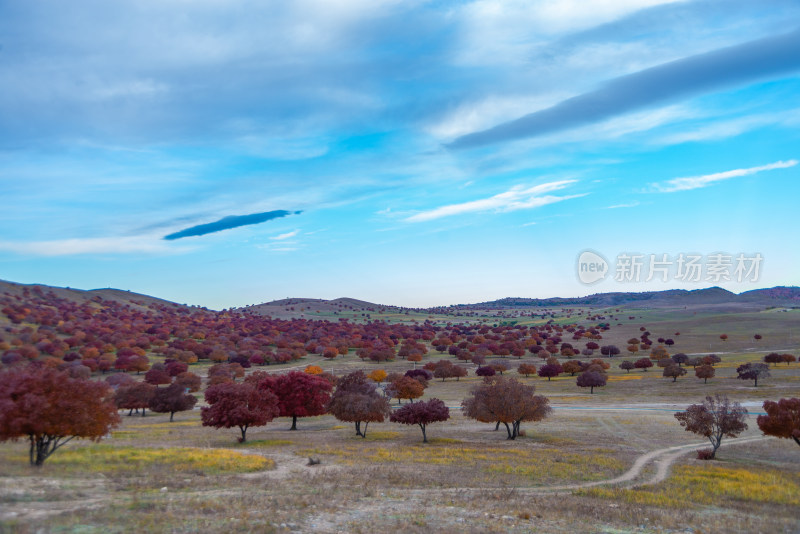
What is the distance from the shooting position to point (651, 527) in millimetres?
19047

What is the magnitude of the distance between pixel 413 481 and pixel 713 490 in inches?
607

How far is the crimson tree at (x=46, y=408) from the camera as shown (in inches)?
955

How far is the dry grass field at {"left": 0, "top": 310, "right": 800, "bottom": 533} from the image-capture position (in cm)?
1694

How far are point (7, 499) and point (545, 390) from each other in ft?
252

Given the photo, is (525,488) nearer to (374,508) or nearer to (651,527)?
(651,527)

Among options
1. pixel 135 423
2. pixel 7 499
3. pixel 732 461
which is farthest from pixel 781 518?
pixel 135 423

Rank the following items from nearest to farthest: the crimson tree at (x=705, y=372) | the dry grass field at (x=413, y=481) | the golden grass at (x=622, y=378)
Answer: the dry grass field at (x=413, y=481), the crimson tree at (x=705, y=372), the golden grass at (x=622, y=378)

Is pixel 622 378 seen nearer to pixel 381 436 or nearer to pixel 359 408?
pixel 381 436

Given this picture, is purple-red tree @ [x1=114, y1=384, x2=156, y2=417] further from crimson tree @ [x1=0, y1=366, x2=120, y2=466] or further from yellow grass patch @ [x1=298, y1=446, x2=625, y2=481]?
crimson tree @ [x1=0, y1=366, x2=120, y2=466]

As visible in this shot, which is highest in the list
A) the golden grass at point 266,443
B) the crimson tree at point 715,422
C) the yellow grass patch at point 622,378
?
the crimson tree at point 715,422

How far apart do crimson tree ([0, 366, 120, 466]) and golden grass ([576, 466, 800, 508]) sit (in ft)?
81.2

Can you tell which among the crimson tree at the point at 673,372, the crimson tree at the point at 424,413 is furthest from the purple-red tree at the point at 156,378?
the crimson tree at the point at 673,372

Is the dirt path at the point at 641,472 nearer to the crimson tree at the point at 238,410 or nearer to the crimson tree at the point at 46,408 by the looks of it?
the crimson tree at the point at 46,408

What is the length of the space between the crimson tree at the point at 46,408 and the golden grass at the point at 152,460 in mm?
1435
